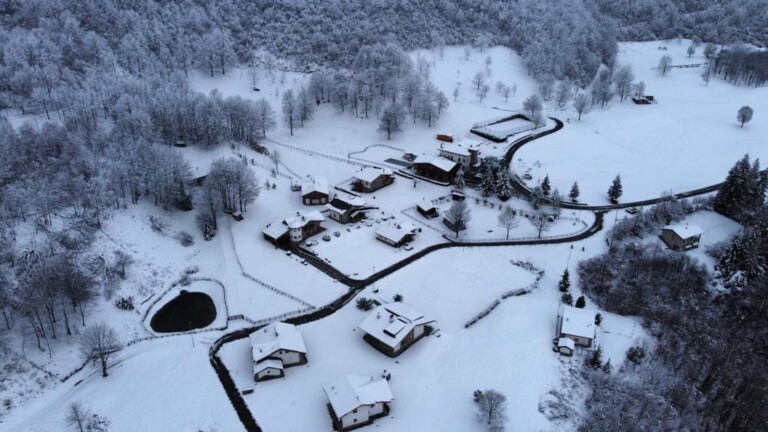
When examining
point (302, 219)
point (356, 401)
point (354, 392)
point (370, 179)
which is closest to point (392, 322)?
point (354, 392)

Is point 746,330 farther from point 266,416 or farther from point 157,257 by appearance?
point 157,257

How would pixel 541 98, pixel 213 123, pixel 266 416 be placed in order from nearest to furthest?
pixel 266 416
pixel 213 123
pixel 541 98

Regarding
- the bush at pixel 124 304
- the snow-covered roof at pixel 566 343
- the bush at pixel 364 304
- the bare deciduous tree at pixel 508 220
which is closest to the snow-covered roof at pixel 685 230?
the bare deciduous tree at pixel 508 220

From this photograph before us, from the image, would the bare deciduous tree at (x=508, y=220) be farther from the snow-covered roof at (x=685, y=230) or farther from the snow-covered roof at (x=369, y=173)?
the snow-covered roof at (x=369, y=173)

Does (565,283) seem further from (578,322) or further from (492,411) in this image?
(492,411)

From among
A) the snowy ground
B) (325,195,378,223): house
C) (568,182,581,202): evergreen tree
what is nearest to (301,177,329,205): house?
(325,195,378,223): house

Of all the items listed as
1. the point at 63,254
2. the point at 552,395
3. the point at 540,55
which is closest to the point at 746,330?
the point at 552,395
